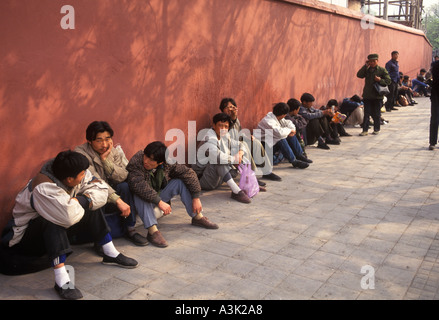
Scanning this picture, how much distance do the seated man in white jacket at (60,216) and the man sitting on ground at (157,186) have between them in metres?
0.52

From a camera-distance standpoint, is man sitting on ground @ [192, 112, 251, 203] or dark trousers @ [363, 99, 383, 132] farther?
dark trousers @ [363, 99, 383, 132]

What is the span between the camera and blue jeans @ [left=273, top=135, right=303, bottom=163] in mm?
7309

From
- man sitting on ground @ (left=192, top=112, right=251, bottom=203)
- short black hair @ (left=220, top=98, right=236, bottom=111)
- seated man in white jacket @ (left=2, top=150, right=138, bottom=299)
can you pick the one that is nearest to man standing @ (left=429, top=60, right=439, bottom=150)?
short black hair @ (left=220, top=98, right=236, bottom=111)

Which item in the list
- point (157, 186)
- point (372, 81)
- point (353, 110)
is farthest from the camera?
point (353, 110)

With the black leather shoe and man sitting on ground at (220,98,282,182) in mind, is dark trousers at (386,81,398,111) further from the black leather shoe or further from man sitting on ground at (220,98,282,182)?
the black leather shoe

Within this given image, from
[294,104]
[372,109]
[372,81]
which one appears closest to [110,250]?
[294,104]

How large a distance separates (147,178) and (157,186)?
199mm

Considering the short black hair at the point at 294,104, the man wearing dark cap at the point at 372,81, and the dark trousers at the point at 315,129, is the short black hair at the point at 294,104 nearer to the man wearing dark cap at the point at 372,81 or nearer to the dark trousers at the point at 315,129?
the dark trousers at the point at 315,129

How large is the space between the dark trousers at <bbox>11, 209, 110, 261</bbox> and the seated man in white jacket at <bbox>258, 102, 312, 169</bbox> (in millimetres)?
3827

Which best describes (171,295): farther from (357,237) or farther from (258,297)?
(357,237)

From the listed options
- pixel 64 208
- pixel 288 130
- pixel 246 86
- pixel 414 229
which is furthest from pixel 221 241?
pixel 246 86

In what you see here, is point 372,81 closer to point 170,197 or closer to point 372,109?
point 372,109

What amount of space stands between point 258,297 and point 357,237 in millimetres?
1634

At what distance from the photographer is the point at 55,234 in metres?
3.50
